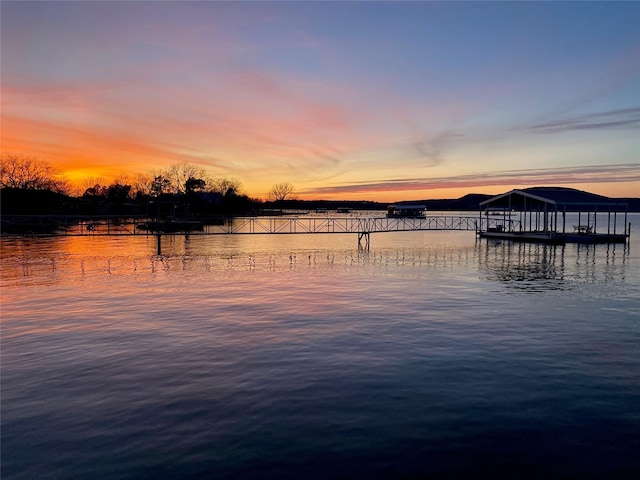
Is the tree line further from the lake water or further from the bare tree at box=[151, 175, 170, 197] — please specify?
the lake water

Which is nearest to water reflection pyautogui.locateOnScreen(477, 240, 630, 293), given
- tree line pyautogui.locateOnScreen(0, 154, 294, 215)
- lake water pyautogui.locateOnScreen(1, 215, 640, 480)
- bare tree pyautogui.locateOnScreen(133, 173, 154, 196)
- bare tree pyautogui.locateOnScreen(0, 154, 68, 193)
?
lake water pyautogui.locateOnScreen(1, 215, 640, 480)

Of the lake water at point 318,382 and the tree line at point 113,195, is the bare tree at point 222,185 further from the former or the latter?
the lake water at point 318,382

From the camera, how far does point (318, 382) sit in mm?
9211

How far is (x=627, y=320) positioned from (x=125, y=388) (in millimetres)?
15185

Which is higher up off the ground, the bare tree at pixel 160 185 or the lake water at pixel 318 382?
the bare tree at pixel 160 185

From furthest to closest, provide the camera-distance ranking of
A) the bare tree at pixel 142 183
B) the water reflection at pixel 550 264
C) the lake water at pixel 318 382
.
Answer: the bare tree at pixel 142 183, the water reflection at pixel 550 264, the lake water at pixel 318 382

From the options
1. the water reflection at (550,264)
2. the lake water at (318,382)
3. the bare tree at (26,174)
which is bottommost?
the lake water at (318,382)

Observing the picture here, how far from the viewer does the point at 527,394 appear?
340 inches

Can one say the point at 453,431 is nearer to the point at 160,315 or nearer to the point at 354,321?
the point at 354,321

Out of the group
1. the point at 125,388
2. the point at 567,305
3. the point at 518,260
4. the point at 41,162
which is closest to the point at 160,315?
the point at 125,388

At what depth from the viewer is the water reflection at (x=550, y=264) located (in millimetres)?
22625

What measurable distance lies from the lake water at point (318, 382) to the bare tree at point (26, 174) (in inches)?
3239

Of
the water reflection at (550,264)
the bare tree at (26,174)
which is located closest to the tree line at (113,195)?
the bare tree at (26,174)

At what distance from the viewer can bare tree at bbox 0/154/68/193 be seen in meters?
86.2
